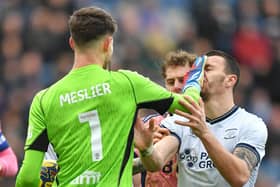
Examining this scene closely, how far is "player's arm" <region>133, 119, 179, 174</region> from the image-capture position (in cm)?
747

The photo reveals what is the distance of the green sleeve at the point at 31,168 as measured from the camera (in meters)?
7.25

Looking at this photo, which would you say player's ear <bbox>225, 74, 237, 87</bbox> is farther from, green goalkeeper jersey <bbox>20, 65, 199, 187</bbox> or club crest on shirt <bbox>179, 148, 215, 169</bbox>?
green goalkeeper jersey <bbox>20, 65, 199, 187</bbox>

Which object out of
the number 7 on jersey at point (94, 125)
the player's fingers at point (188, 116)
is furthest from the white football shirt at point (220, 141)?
the number 7 on jersey at point (94, 125)

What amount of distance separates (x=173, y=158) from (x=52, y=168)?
0.92 metres

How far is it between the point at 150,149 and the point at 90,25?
0.95 m

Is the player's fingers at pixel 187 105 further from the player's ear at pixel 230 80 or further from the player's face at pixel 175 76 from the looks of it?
the player's face at pixel 175 76

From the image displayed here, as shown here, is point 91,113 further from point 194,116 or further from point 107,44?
point 194,116

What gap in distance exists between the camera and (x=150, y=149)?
760cm

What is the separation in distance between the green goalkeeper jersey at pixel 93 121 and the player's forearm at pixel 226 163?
504 mm

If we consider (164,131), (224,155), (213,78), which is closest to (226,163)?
(224,155)

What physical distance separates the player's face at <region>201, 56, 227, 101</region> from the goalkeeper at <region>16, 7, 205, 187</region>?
1.18 m

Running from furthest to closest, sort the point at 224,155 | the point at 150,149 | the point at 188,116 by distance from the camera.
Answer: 1. the point at 224,155
2. the point at 150,149
3. the point at 188,116

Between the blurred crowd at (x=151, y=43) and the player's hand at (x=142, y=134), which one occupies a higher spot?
the player's hand at (x=142, y=134)

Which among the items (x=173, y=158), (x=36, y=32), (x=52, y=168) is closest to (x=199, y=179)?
(x=173, y=158)
